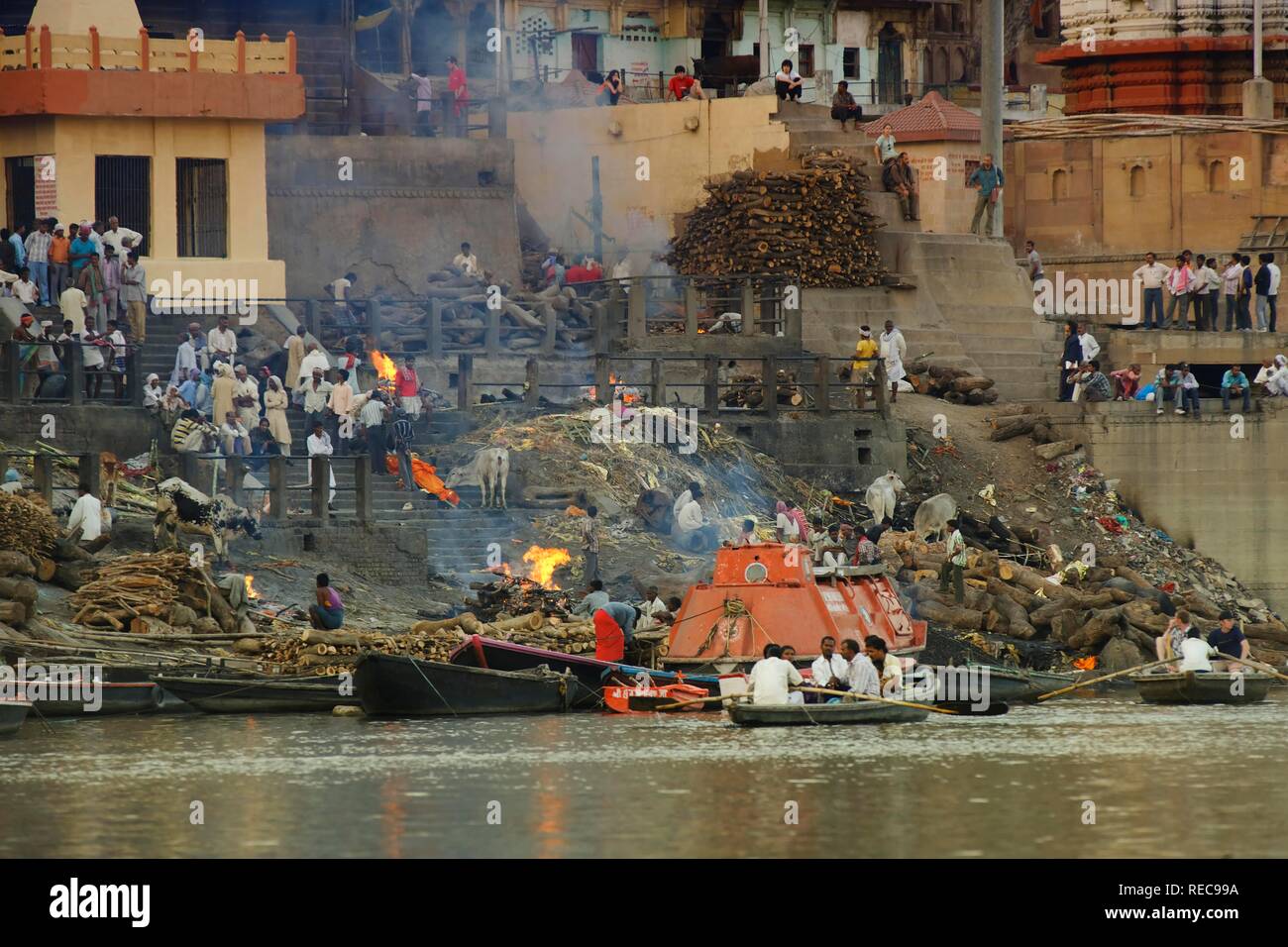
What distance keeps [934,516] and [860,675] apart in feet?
41.3

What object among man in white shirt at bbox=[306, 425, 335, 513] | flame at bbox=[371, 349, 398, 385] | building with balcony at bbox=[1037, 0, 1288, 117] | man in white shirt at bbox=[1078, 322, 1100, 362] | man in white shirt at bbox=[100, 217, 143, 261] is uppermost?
building with balcony at bbox=[1037, 0, 1288, 117]

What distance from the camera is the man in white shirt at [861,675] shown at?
107 ft

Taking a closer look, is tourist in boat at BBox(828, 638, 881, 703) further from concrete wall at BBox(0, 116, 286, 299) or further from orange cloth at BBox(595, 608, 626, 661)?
concrete wall at BBox(0, 116, 286, 299)

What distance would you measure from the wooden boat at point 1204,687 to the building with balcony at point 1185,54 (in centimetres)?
2731

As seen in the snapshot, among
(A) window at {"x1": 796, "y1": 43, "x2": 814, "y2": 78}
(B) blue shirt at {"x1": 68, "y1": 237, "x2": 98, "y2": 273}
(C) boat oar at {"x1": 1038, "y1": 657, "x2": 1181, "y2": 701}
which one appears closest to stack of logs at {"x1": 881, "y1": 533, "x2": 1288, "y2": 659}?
(C) boat oar at {"x1": 1038, "y1": 657, "x2": 1181, "y2": 701}

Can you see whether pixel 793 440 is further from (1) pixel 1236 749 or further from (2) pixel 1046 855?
(2) pixel 1046 855

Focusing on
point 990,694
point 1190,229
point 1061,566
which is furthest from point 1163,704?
point 1190,229

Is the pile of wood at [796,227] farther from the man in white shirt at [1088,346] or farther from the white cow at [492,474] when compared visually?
the white cow at [492,474]

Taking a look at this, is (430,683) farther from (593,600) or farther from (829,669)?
(829,669)

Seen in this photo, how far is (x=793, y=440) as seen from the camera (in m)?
46.2

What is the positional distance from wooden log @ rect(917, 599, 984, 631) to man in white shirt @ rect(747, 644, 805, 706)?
363 inches

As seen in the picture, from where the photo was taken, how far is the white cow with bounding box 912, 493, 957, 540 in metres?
44.7

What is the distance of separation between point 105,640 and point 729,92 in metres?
29.7

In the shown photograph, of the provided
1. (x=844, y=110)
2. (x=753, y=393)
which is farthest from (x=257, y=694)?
(x=844, y=110)
